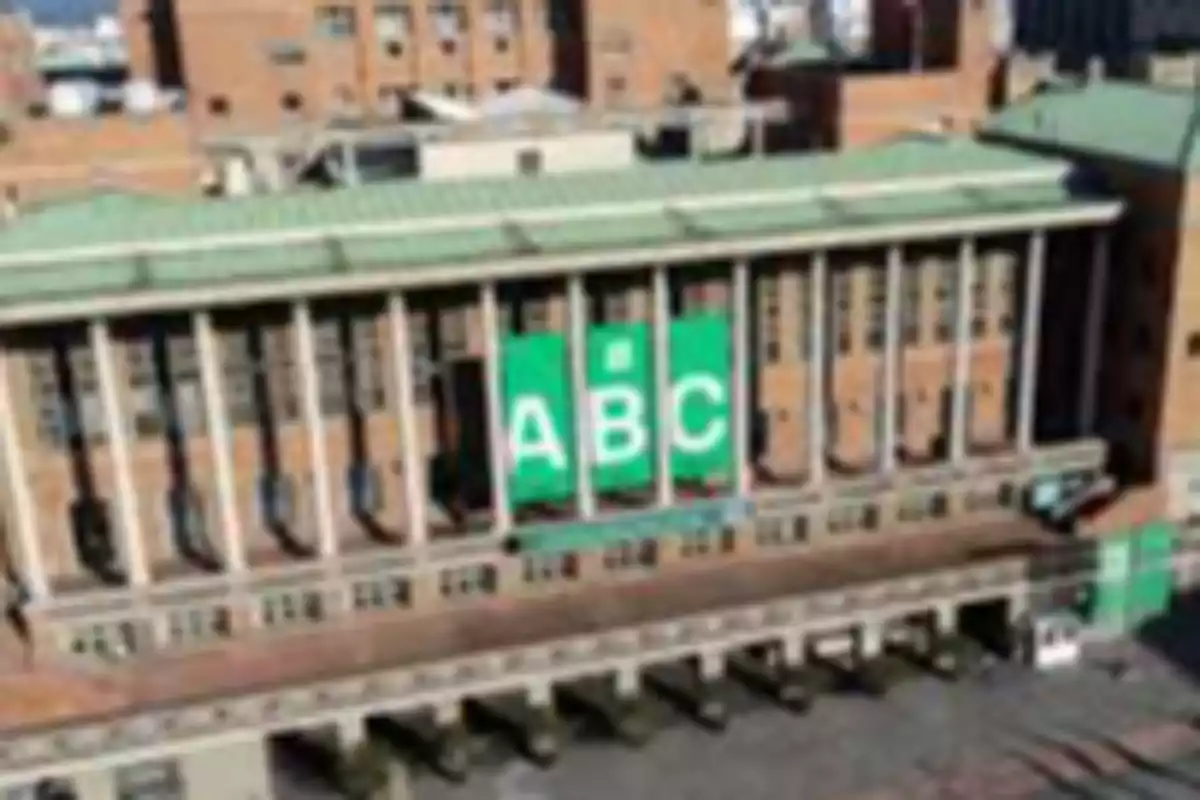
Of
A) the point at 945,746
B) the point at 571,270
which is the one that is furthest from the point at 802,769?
the point at 571,270

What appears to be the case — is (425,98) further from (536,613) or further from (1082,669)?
(1082,669)

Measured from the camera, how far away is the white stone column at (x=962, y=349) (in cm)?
6206

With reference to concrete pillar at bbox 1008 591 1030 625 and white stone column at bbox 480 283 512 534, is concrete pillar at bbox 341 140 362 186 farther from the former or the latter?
concrete pillar at bbox 1008 591 1030 625

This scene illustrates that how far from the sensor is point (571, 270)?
55969 millimetres

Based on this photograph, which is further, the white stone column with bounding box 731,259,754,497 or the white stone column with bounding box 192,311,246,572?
the white stone column with bounding box 731,259,754,497

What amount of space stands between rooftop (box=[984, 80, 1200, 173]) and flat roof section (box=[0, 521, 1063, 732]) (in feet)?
59.1

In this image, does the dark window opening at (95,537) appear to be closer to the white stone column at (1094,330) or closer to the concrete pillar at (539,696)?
the concrete pillar at (539,696)

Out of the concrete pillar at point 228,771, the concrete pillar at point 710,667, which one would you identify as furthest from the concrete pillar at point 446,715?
the concrete pillar at point 710,667

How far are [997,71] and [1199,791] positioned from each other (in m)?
46.3

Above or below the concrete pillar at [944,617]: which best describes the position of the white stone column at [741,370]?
above

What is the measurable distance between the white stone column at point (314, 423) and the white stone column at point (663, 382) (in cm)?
1443

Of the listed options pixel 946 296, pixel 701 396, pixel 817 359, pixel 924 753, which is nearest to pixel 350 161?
pixel 701 396

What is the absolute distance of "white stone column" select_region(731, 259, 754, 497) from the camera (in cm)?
5844

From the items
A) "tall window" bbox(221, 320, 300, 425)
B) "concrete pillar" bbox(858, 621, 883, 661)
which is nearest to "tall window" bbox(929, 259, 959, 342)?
"concrete pillar" bbox(858, 621, 883, 661)
